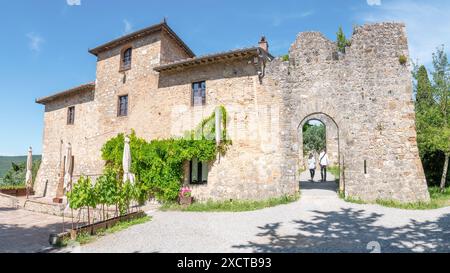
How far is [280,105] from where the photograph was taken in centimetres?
1182

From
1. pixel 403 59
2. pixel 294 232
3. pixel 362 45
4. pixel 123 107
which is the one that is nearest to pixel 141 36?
pixel 123 107

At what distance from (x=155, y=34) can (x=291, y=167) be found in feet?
32.0

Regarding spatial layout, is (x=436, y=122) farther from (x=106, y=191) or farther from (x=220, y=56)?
(x=106, y=191)

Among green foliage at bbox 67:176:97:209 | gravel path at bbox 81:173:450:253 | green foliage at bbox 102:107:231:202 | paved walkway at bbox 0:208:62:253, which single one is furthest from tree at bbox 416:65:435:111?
paved walkway at bbox 0:208:62:253

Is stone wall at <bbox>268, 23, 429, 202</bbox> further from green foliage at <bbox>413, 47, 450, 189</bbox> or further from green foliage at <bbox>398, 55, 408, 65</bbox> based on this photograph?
green foliage at <bbox>413, 47, 450, 189</bbox>

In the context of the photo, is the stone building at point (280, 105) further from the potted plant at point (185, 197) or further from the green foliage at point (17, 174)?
the green foliage at point (17, 174)

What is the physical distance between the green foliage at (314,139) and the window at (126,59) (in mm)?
20252

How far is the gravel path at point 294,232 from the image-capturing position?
235 inches

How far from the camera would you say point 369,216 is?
8516 mm

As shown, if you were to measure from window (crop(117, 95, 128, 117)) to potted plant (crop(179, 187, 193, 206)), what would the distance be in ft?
19.8

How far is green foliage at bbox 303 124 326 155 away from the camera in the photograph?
1178 inches

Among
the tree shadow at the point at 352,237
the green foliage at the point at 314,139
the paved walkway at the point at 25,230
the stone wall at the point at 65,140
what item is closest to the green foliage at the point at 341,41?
the tree shadow at the point at 352,237

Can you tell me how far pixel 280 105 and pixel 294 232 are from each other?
6021 millimetres

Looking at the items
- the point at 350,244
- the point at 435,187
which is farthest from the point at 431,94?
the point at 350,244
